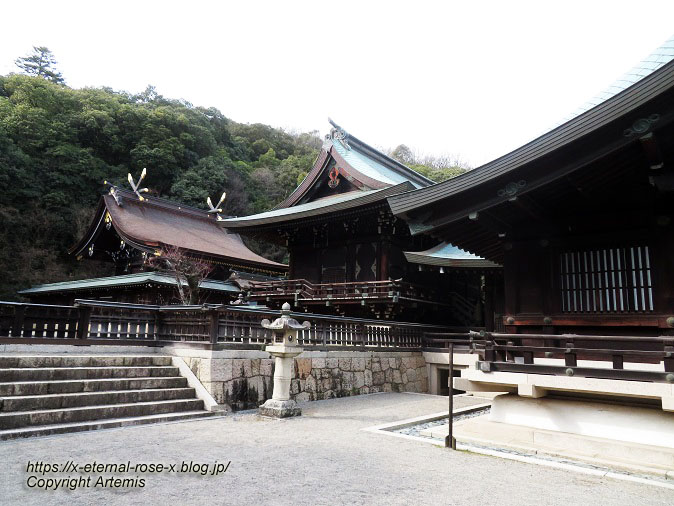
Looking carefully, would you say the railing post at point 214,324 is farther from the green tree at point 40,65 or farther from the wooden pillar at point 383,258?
the green tree at point 40,65

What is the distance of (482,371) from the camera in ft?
20.0

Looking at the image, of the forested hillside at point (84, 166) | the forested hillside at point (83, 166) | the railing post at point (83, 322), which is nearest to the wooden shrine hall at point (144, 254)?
the forested hillside at point (84, 166)

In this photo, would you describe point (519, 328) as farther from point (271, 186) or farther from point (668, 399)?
point (271, 186)

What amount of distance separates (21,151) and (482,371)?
111 feet

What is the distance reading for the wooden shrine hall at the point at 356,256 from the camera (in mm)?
16312

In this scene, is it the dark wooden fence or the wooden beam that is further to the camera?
the dark wooden fence

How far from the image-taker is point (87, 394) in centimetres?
732

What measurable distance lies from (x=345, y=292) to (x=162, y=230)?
1179 cm

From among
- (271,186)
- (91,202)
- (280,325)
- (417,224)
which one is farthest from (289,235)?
(271,186)

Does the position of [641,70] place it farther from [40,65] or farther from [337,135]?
[40,65]

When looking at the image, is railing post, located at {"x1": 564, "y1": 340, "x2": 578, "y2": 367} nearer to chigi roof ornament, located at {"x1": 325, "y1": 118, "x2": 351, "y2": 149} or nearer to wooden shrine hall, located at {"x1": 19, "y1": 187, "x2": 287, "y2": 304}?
wooden shrine hall, located at {"x1": 19, "y1": 187, "x2": 287, "y2": 304}

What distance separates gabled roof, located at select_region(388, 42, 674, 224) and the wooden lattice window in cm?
154

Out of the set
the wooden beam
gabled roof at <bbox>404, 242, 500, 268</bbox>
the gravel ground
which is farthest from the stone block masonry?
the wooden beam

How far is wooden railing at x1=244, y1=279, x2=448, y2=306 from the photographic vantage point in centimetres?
1602
